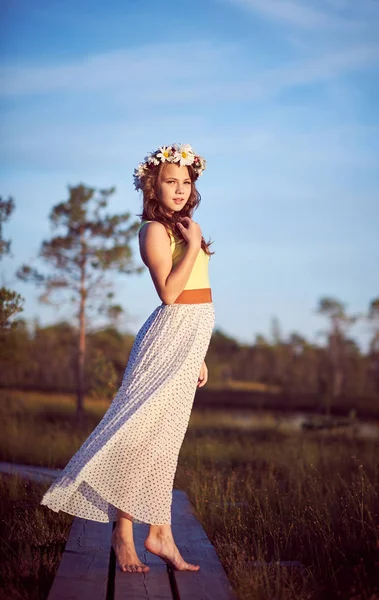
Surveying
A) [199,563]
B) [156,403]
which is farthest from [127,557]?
[156,403]

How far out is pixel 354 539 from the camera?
4.05m

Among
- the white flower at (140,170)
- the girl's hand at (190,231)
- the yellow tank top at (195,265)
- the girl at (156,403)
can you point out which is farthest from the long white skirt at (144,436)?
the white flower at (140,170)

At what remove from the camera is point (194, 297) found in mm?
3549

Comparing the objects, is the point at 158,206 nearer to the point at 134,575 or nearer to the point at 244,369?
the point at 134,575

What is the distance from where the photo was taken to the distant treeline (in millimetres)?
19500

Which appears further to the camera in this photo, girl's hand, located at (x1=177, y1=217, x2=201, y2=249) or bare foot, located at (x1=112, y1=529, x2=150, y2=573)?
girl's hand, located at (x1=177, y1=217, x2=201, y2=249)

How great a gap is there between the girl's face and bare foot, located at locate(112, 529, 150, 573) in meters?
1.63

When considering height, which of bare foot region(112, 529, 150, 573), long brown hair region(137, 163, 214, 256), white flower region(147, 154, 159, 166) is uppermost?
white flower region(147, 154, 159, 166)

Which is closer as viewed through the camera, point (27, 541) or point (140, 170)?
point (140, 170)

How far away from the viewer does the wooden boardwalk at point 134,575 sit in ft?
9.55

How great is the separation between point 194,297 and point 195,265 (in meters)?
0.17

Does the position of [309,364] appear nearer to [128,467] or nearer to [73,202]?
[73,202]

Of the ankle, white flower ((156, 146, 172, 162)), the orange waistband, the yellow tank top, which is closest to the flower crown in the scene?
white flower ((156, 146, 172, 162))

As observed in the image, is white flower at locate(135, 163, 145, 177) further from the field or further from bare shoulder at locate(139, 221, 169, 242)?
the field
